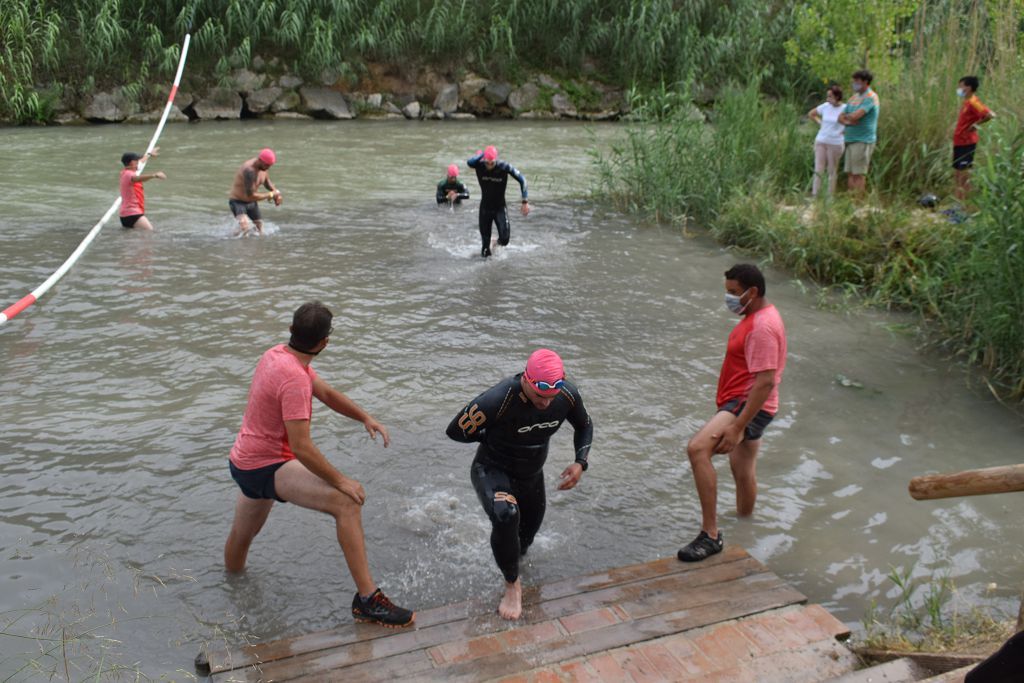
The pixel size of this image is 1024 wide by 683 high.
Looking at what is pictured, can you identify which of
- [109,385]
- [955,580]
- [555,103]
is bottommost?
[955,580]

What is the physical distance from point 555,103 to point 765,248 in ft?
48.7

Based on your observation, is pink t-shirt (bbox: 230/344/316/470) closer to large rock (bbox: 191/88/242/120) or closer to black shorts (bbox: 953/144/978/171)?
black shorts (bbox: 953/144/978/171)

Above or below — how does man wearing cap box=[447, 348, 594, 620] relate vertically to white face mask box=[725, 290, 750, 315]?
below

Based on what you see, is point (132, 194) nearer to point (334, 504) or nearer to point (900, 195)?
point (334, 504)

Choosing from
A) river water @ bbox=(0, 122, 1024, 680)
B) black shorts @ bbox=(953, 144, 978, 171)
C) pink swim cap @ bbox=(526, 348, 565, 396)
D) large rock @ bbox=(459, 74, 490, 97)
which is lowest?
river water @ bbox=(0, 122, 1024, 680)

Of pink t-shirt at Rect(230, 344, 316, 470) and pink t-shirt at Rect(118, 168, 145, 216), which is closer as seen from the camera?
pink t-shirt at Rect(230, 344, 316, 470)

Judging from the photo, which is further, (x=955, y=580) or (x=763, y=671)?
(x=955, y=580)

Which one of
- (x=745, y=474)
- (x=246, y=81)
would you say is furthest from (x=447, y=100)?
(x=745, y=474)

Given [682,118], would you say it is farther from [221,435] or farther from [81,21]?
[81,21]

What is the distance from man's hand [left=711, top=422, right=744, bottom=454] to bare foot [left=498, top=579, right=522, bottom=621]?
4.86 ft

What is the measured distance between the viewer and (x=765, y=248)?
38.9ft

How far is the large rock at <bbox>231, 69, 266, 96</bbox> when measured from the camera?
2333 centimetres

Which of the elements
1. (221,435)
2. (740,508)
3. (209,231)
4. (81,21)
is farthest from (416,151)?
(740,508)

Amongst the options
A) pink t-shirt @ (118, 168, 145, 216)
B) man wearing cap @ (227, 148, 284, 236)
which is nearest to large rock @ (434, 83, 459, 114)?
man wearing cap @ (227, 148, 284, 236)
